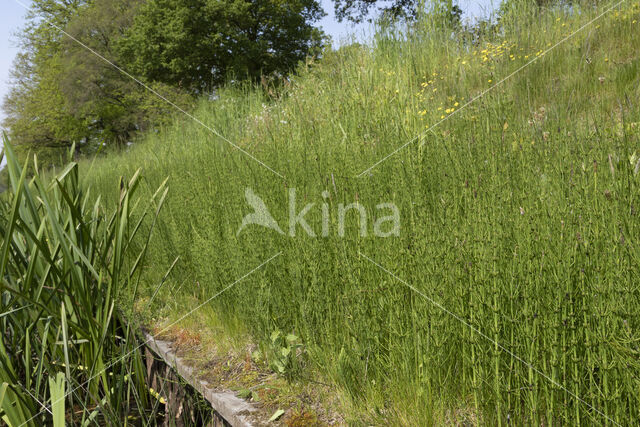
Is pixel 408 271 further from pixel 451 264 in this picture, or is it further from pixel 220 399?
pixel 220 399

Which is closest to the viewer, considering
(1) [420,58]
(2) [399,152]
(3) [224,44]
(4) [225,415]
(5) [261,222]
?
(4) [225,415]

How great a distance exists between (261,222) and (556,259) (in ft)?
5.50

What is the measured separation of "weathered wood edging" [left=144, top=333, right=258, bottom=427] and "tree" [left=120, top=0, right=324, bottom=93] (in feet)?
40.1

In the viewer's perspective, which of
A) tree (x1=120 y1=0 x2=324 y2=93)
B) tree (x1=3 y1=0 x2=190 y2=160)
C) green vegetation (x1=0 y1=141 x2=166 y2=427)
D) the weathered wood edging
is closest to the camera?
the weathered wood edging

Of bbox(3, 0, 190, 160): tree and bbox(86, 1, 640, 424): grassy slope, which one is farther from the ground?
bbox(3, 0, 190, 160): tree

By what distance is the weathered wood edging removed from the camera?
1989 millimetres

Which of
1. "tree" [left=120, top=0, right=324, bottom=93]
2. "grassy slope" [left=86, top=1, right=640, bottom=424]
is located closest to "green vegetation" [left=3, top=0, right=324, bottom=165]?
"tree" [left=120, top=0, right=324, bottom=93]

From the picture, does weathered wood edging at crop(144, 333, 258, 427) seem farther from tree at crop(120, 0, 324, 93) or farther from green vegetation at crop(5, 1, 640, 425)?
tree at crop(120, 0, 324, 93)

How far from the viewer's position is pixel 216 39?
13922 mm

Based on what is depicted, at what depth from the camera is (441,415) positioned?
63.2 inches

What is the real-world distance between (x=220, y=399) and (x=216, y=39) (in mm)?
13637

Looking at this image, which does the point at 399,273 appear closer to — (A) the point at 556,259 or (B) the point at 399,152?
(A) the point at 556,259

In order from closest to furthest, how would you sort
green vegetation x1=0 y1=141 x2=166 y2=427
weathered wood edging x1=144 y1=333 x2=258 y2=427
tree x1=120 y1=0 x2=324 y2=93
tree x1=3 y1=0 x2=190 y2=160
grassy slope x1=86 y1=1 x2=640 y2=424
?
grassy slope x1=86 y1=1 x2=640 y2=424 → weathered wood edging x1=144 y1=333 x2=258 y2=427 → green vegetation x1=0 y1=141 x2=166 y2=427 → tree x1=120 y1=0 x2=324 y2=93 → tree x1=3 y1=0 x2=190 y2=160

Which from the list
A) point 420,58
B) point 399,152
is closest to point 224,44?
point 420,58
